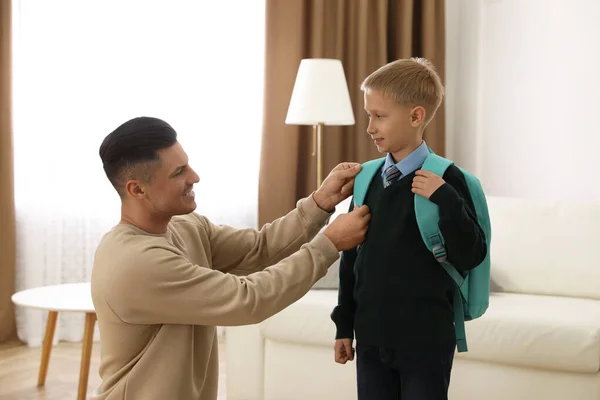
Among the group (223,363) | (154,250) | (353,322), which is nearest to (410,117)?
(353,322)

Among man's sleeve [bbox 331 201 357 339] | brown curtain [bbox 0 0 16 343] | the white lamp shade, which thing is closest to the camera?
man's sleeve [bbox 331 201 357 339]

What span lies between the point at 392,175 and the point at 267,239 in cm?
41

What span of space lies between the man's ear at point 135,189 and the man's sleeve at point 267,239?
0.32m

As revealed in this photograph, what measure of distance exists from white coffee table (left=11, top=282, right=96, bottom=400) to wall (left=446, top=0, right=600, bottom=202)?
2.26 metres

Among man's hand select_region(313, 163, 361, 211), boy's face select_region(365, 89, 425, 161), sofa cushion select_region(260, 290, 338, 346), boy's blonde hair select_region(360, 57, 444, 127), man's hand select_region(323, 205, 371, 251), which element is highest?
boy's blonde hair select_region(360, 57, 444, 127)

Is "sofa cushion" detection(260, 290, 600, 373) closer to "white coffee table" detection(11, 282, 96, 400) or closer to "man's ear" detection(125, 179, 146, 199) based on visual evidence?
"white coffee table" detection(11, 282, 96, 400)

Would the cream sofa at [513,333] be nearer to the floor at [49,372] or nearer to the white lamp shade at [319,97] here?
the floor at [49,372]

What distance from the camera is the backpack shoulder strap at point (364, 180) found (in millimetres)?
1801

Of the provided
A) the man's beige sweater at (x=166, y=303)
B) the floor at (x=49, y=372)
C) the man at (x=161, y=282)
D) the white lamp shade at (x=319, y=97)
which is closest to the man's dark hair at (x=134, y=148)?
the man at (x=161, y=282)

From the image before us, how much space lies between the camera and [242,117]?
4.26 metres

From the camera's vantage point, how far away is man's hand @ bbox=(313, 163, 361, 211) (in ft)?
6.22

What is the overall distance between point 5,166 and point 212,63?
3.96 ft

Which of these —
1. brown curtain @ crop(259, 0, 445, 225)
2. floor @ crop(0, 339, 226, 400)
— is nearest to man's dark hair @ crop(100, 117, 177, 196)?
floor @ crop(0, 339, 226, 400)

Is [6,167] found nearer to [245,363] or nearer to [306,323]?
[245,363]
